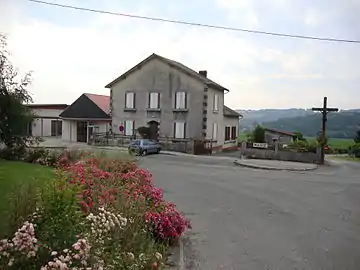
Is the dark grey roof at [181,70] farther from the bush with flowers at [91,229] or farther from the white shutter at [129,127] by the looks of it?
the bush with flowers at [91,229]

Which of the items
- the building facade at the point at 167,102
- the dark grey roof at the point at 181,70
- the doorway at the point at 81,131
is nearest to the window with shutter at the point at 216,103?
the building facade at the point at 167,102

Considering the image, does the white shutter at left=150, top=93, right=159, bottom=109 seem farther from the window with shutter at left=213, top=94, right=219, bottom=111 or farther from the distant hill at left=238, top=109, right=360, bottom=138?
the distant hill at left=238, top=109, right=360, bottom=138

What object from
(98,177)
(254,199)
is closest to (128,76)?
(254,199)

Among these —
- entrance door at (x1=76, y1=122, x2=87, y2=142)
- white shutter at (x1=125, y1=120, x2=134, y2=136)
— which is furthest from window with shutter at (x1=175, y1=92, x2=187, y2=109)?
entrance door at (x1=76, y1=122, x2=87, y2=142)

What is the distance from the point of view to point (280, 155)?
34125mm

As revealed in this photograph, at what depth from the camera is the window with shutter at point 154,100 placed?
41531 millimetres

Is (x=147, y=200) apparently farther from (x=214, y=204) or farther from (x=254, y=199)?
(x=254, y=199)

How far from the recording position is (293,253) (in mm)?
7551

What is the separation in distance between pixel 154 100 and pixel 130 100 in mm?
2810

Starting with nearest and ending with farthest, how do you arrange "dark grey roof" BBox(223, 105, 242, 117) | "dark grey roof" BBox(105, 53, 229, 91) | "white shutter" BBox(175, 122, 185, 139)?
"dark grey roof" BBox(105, 53, 229, 91) → "white shutter" BBox(175, 122, 185, 139) → "dark grey roof" BBox(223, 105, 242, 117)

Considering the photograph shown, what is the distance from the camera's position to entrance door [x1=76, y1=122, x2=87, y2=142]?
154 feet

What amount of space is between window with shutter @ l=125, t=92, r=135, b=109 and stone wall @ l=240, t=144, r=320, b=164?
1337cm

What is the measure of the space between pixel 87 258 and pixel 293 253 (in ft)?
15.0

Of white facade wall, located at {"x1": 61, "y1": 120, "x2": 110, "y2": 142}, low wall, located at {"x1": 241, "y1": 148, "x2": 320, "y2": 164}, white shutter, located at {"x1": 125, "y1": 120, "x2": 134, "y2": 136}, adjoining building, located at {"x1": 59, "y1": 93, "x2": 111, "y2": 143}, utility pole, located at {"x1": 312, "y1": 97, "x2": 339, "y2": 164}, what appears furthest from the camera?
white facade wall, located at {"x1": 61, "y1": 120, "x2": 110, "y2": 142}
